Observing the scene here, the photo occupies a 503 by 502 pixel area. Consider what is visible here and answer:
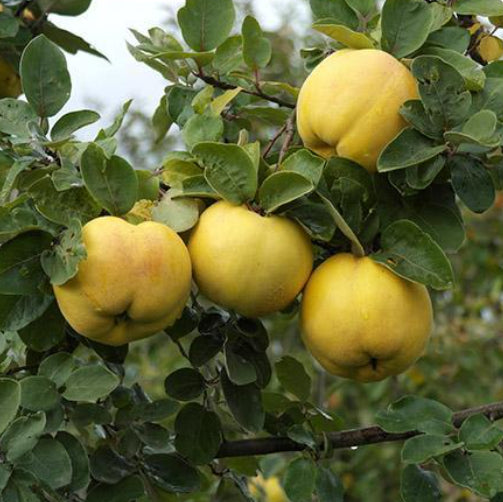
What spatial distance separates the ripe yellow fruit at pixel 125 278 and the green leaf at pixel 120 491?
270mm

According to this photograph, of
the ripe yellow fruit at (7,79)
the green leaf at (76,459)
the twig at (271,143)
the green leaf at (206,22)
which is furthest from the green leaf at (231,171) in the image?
the ripe yellow fruit at (7,79)

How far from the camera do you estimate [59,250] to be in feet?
3.13

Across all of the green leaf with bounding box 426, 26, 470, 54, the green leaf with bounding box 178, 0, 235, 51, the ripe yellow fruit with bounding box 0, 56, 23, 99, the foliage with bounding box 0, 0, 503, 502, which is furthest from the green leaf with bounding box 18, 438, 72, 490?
the ripe yellow fruit with bounding box 0, 56, 23, 99

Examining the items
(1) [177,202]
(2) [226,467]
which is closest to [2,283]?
(1) [177,202]

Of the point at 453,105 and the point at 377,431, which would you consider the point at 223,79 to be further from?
the point at 377,431

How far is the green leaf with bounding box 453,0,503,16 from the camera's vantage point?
1.12 metres

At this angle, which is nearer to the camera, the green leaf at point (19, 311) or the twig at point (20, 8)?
the green leaf at point (19, 311)

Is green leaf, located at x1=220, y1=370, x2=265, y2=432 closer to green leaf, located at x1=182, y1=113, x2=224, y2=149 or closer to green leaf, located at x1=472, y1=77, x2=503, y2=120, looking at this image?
green leaf, located at x1=182, y1=113, x2=224, y2=149

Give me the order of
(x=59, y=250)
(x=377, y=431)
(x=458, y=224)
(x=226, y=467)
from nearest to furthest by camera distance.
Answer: (x=59, y=250) < (x=458, y=224) < (x=377, y=431) < (x=226, y=467)

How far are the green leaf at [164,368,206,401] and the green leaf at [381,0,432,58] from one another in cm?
43

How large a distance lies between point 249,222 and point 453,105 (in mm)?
221

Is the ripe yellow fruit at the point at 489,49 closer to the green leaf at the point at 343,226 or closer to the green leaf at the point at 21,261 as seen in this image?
the green leaf at the point at 343,226

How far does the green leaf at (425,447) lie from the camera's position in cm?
105

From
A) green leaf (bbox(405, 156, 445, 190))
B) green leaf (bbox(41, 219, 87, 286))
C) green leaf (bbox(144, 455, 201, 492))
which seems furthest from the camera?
green leaf (bbox(144, 455, 201, 492))
